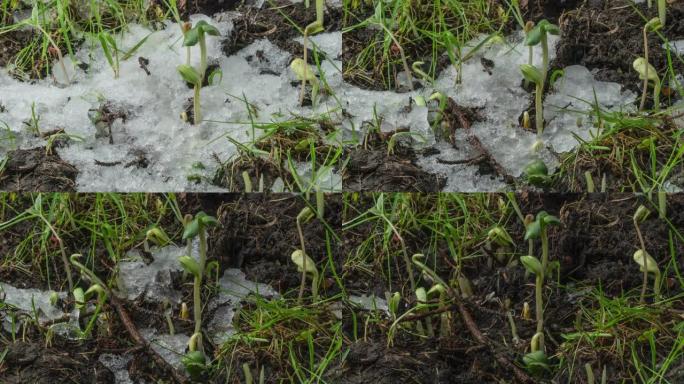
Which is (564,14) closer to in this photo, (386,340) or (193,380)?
(386,340)

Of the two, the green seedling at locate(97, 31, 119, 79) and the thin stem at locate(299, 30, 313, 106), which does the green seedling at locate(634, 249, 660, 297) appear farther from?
the green seedling at locate(97, 31, 119, 79)

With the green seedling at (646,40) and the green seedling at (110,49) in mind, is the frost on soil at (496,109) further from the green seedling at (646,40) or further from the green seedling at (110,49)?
the green seedling at (110,49)

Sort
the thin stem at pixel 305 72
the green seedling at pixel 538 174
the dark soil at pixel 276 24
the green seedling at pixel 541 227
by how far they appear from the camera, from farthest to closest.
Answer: the dark soil at pixel 276 24 → the thin stem at pixel 305 72 → the green seedling at pixel 538 174 → the green seedling at pixel 541 227

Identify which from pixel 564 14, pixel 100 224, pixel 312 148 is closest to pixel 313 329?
pixel 312 148

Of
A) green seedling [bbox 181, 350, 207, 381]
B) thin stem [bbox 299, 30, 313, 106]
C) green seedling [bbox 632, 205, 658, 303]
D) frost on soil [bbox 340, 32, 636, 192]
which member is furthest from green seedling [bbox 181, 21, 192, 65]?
green seedling [bbox 632, 205, 658, 303]

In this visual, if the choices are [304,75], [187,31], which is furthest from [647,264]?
[187,31]

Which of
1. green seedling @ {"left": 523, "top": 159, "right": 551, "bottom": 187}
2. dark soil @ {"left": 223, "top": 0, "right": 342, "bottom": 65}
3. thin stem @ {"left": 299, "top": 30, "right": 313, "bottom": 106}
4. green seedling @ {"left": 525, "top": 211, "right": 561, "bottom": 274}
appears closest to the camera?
green seedling @ {"left": 525, "top": 211, "right": 561, "bottom": 274}

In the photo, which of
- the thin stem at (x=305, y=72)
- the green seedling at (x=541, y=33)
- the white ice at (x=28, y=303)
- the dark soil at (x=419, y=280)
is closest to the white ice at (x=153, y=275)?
the dark soil at (x=419, y=280)
